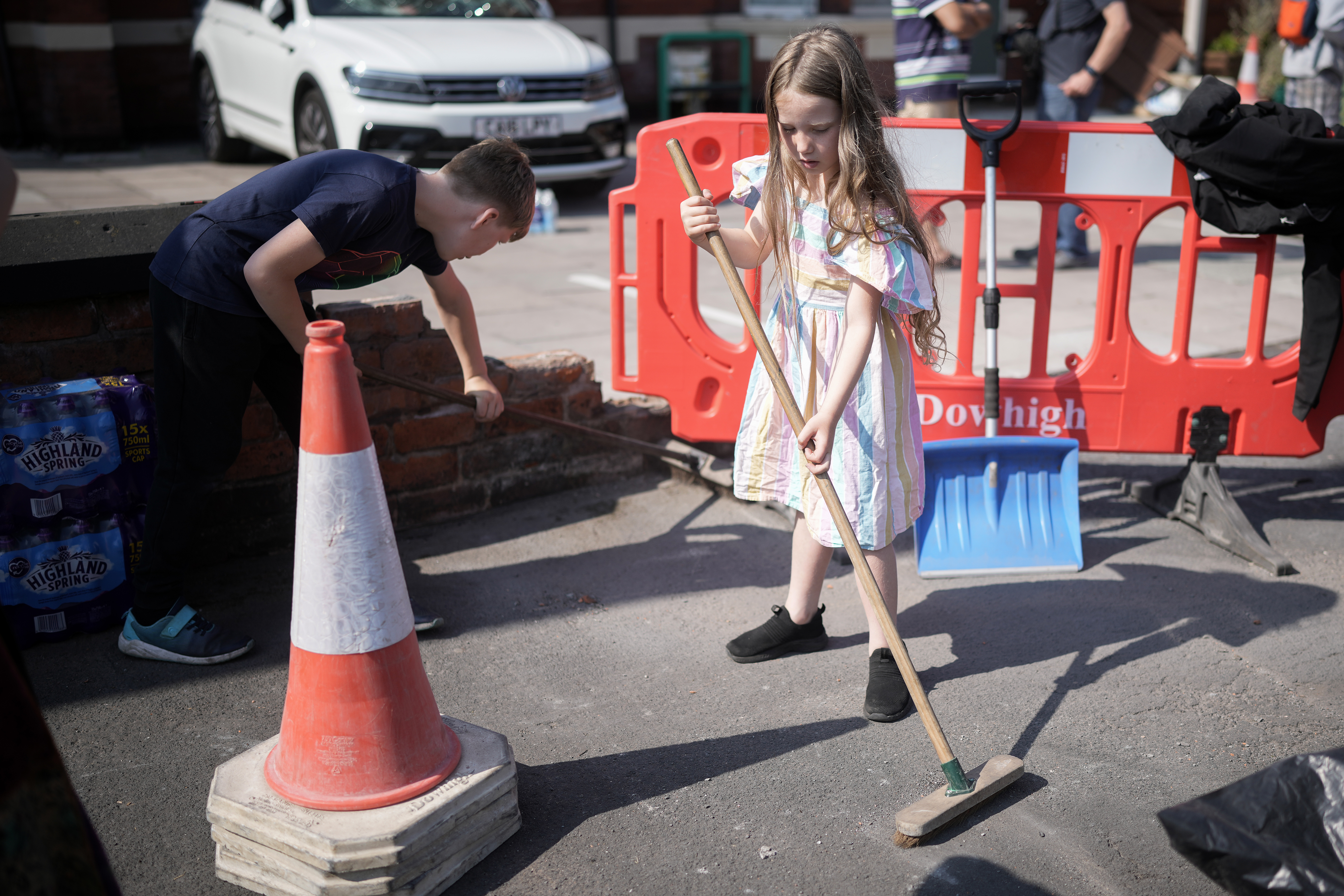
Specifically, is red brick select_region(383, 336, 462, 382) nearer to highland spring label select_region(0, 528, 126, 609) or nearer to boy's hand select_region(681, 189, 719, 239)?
highland spring label select_region(0, 528, 126, 609)

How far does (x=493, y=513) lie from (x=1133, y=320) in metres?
3.97

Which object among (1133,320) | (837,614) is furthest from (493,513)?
(1133,320)

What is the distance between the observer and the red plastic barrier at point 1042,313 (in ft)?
12.4

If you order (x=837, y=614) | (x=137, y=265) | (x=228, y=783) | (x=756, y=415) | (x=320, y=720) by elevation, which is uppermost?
(x=137, y=265)

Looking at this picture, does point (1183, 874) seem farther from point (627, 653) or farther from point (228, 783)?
point (228, 783)

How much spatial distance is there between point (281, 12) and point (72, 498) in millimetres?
6969

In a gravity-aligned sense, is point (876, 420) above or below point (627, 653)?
above

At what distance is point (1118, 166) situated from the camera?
3781mm

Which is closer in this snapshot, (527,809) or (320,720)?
(320,720)

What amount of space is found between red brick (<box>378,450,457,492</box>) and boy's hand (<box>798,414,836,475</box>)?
1721 mm

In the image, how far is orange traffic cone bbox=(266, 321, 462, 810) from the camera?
7.18 ft

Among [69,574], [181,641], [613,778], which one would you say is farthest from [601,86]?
[613,778]

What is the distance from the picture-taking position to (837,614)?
11.2 feet

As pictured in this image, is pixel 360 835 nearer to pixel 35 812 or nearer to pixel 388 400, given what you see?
pixel 35 812
